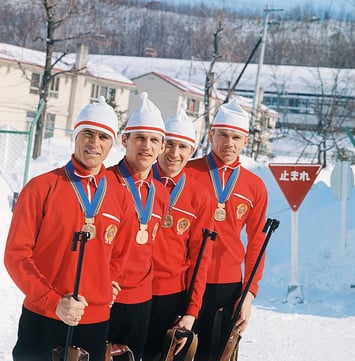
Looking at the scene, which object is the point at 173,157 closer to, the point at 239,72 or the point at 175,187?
the point at 175,187

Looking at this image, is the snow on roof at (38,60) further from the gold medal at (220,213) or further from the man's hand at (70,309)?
the man's hand at (70,309)

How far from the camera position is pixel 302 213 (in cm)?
1531

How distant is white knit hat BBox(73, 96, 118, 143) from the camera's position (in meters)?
3.59

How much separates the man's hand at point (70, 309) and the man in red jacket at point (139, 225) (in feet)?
2.32

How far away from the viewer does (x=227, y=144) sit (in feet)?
15.6

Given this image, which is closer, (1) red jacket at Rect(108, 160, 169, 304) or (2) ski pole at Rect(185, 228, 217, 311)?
(1) red jacket at Rect(108, 160, 169, 304)

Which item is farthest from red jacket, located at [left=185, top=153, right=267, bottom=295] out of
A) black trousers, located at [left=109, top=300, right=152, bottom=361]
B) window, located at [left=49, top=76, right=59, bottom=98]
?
window, located at [left=49, top=76, right=59, bottom=98]

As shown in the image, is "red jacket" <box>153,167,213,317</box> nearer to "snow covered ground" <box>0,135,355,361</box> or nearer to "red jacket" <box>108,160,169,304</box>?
"red jacket" <box>108,160,169,304</box>

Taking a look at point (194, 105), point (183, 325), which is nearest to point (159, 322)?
point (183, 325)

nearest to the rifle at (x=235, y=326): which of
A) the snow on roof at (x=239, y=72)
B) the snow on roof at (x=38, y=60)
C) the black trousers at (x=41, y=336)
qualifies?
the black trousers at (x=41, y=336)

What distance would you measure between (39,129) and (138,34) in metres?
102

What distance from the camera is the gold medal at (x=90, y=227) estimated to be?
3413 mm

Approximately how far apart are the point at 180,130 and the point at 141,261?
1.02 meters

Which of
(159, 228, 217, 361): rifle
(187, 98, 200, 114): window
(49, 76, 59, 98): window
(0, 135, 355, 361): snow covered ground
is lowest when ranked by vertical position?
(0, 135, 355, 361): snow covered ground
